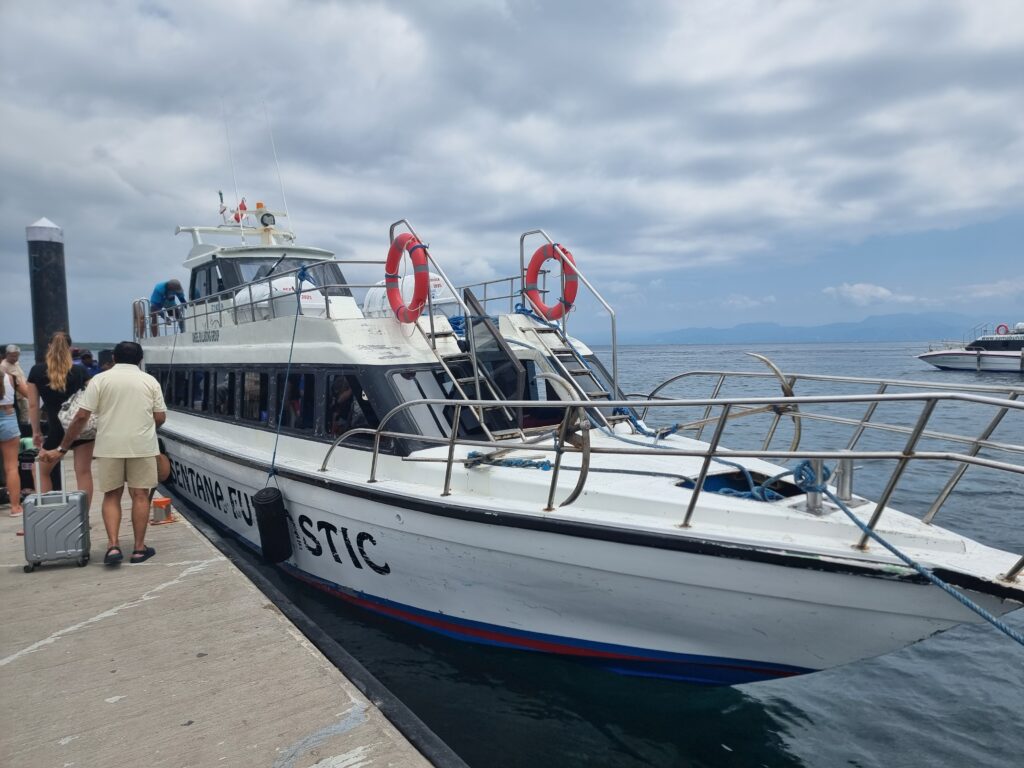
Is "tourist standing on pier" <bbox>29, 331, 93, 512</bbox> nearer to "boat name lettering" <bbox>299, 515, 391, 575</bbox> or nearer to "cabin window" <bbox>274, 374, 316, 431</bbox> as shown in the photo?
"cabin window" <bbox>274, 374, 316, 431</bbox>

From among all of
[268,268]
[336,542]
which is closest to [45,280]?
[268,268]

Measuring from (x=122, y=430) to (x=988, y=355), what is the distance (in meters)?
44.8

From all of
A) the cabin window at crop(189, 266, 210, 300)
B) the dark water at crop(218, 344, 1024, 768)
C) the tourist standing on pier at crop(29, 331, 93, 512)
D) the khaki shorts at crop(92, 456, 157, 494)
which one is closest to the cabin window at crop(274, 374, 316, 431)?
the khaki shorts at crop(92, 456, 157, 494)

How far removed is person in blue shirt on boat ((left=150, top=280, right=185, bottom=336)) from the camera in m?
10.0

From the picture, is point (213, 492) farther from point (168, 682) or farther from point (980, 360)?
point (980, 360)

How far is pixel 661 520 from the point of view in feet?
12.1

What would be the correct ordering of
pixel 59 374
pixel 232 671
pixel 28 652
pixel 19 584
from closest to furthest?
pixel 232 671, pixel 28 652, pixel 19 584, pixel 59 374

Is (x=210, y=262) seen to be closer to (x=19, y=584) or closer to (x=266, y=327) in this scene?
(x=266, y=327)

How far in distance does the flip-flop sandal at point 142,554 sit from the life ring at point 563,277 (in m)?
4.10

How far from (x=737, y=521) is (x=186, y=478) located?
7.06 metres

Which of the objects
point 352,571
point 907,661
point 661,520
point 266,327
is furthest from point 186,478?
point 907,661

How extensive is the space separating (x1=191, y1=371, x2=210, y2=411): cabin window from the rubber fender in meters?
2.88

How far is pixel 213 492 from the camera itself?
739 cm

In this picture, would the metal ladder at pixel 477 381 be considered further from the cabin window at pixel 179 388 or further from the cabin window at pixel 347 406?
the cabin window at pixel 179 388
